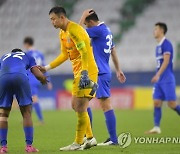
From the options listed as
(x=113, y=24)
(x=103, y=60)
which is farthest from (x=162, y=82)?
(x=113, y=24)

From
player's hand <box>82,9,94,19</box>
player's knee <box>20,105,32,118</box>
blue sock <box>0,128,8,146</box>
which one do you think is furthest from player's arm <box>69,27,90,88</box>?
blue sock <box>0,128,8,146</box>

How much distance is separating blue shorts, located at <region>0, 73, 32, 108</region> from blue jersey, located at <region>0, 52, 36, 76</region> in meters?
0.07

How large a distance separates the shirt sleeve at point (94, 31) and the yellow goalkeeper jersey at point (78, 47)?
2.30ft

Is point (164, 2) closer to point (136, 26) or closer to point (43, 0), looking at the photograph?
point (136, 26)

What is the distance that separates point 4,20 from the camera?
29.6m

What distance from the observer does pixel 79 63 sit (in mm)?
8477

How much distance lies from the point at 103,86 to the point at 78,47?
5.04ft

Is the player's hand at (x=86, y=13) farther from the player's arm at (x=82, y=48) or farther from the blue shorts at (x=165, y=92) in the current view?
the blue shorts at (x=165, y=92)

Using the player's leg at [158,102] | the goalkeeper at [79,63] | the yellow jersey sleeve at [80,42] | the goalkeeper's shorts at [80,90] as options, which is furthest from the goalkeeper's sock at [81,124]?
the player's leg at [158,102]

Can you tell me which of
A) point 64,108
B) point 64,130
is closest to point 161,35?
point 64,130

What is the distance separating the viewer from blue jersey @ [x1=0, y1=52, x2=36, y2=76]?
8.26 meters

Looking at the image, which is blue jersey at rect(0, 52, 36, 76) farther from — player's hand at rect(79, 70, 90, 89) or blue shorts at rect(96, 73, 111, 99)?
blue shorts at rect(96, 73, 111, 99)

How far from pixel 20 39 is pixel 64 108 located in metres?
6.50

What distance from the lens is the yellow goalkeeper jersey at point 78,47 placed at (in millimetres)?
8039
